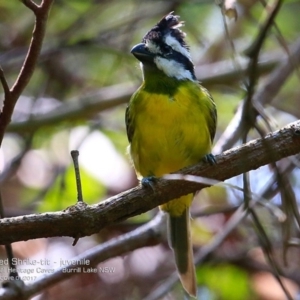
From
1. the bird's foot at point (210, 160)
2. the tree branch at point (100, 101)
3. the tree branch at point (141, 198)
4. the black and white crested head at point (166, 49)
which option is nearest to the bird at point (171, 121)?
the black and white crested head at point (166, 49)

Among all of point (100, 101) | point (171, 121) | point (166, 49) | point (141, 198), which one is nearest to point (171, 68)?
point (166, 49)

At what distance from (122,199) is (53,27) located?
2.75m

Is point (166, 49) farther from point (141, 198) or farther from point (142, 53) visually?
point (141, 198)

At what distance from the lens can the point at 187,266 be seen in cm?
304

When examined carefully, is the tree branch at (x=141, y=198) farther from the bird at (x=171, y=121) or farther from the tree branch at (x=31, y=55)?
the bird at (x=171, y=121)

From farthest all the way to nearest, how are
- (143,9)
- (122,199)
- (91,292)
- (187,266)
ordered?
(143,9) → (91,292) → (187,266) → (122,199)

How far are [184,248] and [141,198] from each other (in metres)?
1.05

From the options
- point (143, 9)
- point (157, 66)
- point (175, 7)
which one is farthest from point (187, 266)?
point (143, 9)

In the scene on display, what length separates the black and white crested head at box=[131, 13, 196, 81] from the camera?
10.1 ft

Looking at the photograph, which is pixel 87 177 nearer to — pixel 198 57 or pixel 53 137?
pixel 53 137

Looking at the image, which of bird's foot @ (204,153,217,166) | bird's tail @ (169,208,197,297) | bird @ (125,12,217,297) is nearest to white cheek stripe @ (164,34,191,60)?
bird @ (125,12,217,297)

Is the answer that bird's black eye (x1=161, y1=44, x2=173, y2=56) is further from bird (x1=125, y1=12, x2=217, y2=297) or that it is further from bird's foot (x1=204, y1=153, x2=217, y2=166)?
bird's foot (x1=204, y1=153, x2=217, y2=166)

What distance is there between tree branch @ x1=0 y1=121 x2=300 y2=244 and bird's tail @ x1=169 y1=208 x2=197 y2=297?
801 mm

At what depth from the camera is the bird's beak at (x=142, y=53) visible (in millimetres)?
3043
